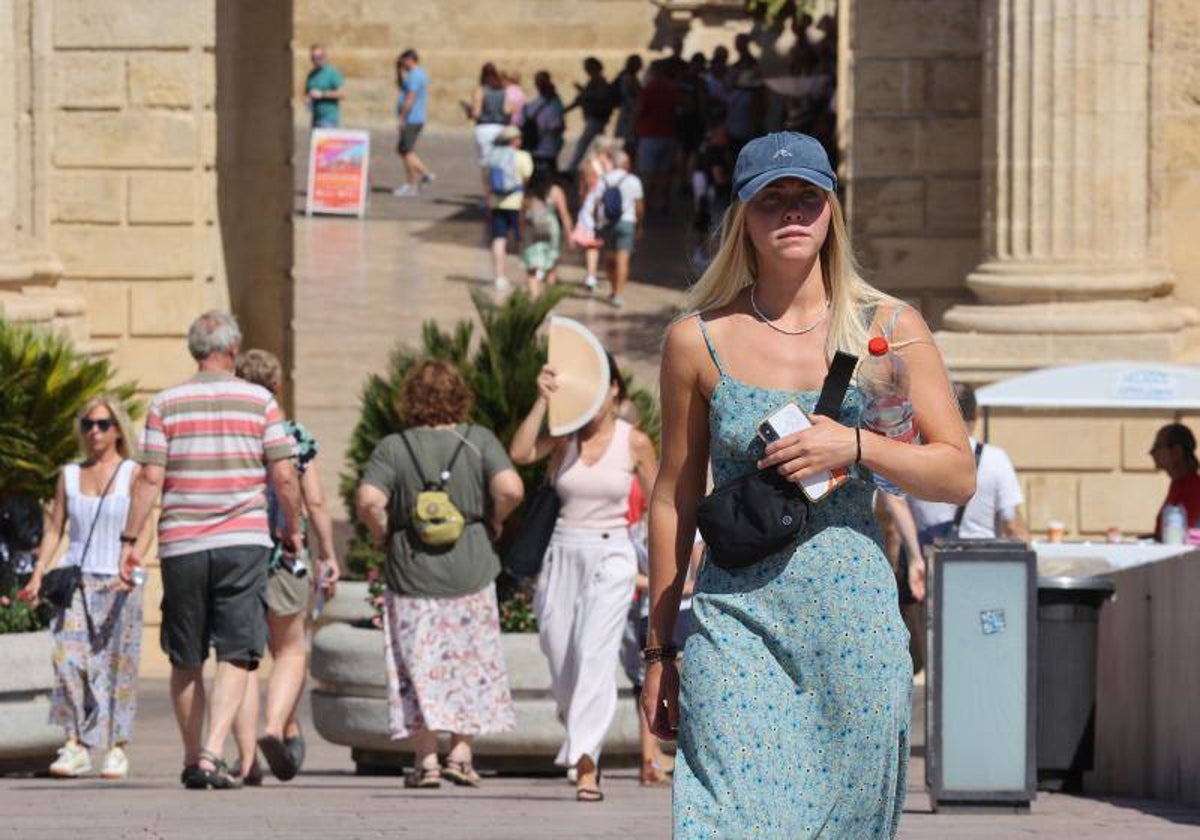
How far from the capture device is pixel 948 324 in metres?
16.8

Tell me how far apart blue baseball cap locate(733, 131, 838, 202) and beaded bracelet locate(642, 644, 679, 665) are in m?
0.84

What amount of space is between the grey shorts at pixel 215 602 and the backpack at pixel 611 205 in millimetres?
17198

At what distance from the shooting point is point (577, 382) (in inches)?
448

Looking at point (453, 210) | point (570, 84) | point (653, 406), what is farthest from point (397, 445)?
point (570, 84)

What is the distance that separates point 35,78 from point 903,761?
41.4 feet

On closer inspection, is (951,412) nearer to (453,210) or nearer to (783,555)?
(783,555)

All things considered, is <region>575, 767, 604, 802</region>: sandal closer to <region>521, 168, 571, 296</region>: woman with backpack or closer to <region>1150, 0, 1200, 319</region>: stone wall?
<region>1150, 0, 1200, 319</region>: stone wall

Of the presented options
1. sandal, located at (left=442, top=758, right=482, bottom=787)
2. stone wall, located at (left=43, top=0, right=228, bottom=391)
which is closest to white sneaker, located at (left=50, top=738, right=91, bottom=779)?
sandal, located at (left=442, top=758, right=482, bottom=787)

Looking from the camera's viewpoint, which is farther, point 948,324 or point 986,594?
point 948,324

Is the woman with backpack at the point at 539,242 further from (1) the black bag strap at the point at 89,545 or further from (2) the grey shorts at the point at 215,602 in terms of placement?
(2) the grey shorts at the point at 215,602

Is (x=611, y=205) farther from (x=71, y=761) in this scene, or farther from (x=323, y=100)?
(x=71, y=761)

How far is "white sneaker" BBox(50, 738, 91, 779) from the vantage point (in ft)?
39.6

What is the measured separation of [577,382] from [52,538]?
2288mm

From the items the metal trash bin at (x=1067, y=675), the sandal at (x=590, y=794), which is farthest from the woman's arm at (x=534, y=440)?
the metal trash bin at (x=1067, y=675)
